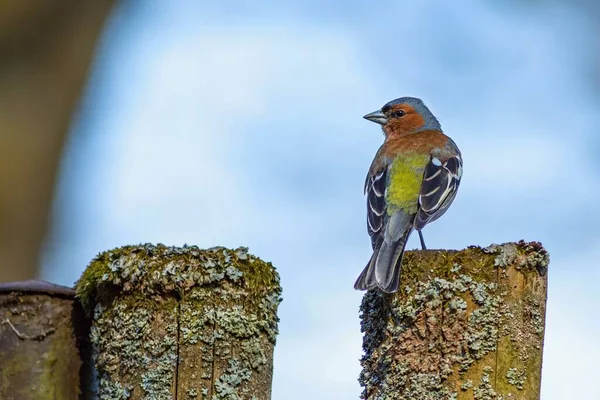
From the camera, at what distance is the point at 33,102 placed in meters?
7.02

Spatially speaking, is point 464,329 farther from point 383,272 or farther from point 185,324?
point 185,324

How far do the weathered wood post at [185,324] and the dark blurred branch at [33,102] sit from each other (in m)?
3.27

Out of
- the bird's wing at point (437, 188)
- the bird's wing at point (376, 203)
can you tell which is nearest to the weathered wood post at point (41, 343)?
the bird's wing at point (376, 203)

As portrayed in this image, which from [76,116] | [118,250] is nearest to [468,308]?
[118,250]

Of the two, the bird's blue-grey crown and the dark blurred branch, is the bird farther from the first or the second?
the dark blurred branch

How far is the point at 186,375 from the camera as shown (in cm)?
332

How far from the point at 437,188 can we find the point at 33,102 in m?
2.98

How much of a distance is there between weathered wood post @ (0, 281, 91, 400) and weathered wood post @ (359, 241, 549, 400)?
1.14 m

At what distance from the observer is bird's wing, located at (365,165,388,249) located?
19.5 feet

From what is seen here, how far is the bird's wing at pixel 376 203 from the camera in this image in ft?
19.5

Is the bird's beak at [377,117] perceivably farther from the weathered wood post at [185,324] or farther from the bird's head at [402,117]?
the weathered wood post at [185,324]

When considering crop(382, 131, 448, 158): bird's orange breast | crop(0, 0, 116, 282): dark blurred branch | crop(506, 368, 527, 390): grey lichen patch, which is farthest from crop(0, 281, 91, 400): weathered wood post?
crop(382, 131, 448, 158): bird's orange breast

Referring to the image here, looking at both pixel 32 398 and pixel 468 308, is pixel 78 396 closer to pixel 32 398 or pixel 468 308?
pixel 32 398

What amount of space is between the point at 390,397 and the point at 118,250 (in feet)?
3.81
